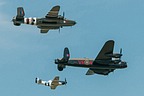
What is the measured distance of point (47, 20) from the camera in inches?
3497

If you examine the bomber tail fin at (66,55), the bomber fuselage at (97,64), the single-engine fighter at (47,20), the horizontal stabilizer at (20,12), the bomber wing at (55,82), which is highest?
the horizontal stabilizer at (20,12)

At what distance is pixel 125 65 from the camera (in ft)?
275

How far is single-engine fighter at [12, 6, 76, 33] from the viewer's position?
87.8 meters

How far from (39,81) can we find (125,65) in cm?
5335

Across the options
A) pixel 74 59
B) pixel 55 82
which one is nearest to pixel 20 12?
pixel 74 59

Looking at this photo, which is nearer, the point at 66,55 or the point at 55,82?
the point at 66,55

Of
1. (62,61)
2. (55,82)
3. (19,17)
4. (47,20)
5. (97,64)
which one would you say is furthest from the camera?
(55,82)

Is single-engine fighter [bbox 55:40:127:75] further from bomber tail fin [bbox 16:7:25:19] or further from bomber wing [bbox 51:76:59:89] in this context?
bomber wing [bbox 51:76:59:89]

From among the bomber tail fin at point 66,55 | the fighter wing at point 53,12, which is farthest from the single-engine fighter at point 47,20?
the bomber tail fin at point 66,55

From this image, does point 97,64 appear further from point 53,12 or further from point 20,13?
point 20,13

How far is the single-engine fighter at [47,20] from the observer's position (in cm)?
8775

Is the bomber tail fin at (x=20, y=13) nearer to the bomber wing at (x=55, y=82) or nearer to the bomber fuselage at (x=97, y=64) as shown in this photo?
the bomber fuselage at (x=97, y=64)

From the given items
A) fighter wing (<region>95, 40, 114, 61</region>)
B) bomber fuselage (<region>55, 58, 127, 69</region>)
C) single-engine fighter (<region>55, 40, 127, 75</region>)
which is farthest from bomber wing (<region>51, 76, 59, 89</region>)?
bomber fuselage (<region>55, 58, 127, 69</region>)

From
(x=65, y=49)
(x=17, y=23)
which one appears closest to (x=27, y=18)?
(x=17, y=23)
